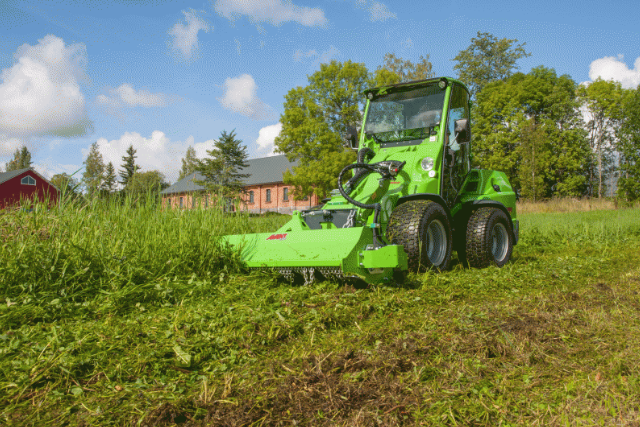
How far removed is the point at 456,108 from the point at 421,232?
246 centimetres

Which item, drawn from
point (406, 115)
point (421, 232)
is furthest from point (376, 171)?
point (406, 115)

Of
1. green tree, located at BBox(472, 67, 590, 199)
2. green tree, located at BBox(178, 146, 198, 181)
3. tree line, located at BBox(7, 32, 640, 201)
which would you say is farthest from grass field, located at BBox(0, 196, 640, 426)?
green tree, located at BBox(178, 146, 198, 181)

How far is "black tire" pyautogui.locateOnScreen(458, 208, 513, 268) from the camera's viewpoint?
5777 millimetres

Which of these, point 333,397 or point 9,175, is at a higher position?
point 9,175

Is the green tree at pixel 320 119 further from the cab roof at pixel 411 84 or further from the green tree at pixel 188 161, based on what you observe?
the green tree at pixel 188 161

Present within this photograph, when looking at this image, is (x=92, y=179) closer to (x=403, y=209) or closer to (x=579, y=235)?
(x=403, y=209)

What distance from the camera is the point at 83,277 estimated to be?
3.86 m

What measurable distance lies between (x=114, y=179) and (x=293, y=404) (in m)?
4.37

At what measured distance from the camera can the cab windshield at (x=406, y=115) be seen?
19.7 ft

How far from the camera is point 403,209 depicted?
4938mm

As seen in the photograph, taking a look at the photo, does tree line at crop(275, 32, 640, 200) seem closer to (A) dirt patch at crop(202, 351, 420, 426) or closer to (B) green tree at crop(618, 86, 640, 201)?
(B) green tree at crop(618, 86, 640, 201)

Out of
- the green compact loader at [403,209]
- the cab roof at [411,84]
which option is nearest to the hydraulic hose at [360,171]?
the green compact loader at [403,209]

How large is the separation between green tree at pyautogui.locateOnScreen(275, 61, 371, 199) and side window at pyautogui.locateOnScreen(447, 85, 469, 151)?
68.8 feet

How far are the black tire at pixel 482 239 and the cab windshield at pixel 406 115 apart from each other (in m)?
1.33
